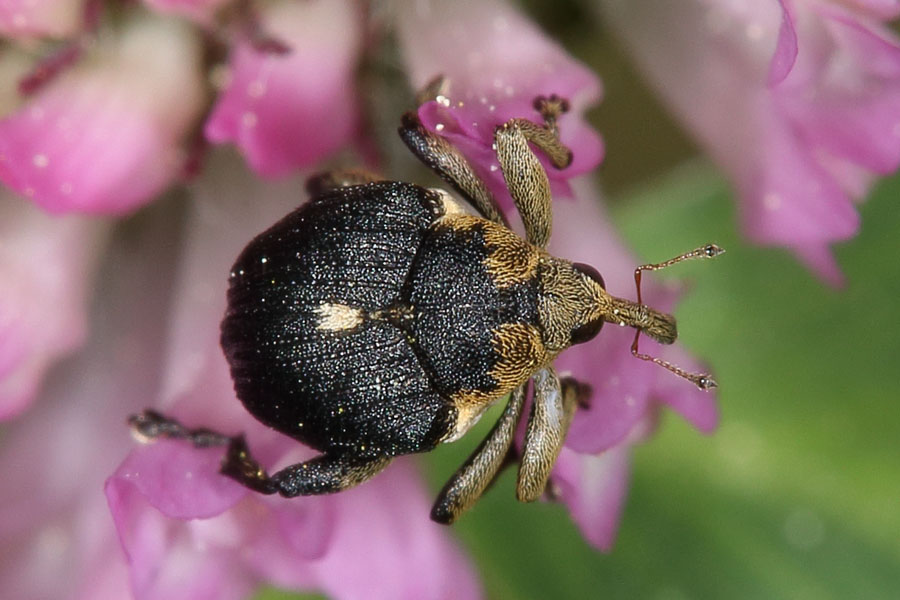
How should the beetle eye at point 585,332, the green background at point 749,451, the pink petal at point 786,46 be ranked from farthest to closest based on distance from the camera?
the green background at point 749,451
the beetle eye at point 585,332
the pink petal at point 786,46

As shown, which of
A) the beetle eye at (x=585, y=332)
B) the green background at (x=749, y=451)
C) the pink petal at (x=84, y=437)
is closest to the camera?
the beetle eye at (x=585, y=332)

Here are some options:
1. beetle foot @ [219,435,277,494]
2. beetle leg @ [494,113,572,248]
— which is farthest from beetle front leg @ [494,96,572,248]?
beetle foot @ [219,435,277,494]

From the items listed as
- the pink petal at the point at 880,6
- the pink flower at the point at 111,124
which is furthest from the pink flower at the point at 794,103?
the pink flower at the point at 111,124

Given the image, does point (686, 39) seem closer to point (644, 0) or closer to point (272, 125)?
point (644, 0)

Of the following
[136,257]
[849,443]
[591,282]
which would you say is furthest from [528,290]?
[849,443]

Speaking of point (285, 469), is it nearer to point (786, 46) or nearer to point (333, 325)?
point (333, 325)

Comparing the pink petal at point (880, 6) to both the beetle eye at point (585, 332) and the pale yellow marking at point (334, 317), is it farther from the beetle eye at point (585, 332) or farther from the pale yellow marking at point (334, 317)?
the pale yellow marking at point (334, 317)

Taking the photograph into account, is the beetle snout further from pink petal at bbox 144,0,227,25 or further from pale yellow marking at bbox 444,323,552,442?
pink petal at bbox 144,0,227,25
